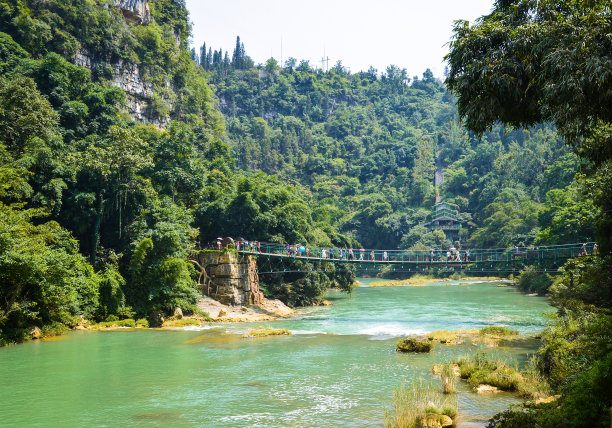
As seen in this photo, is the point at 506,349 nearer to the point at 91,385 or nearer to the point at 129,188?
the point at 91,385

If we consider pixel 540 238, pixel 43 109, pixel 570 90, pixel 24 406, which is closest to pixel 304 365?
pixel 24 406

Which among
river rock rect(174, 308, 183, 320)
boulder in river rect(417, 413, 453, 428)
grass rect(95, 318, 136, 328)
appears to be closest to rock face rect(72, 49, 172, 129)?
river rock rect(174, 308, 183, 320)

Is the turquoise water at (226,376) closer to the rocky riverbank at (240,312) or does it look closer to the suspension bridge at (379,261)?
the rocky riverbank at (240,312)

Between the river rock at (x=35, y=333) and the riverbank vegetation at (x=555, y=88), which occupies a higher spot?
the riverbank vegetation at (x=555, y=88)

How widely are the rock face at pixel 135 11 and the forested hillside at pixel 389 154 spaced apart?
85.5 ft

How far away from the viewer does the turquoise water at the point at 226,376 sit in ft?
31.2

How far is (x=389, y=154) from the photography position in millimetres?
89188

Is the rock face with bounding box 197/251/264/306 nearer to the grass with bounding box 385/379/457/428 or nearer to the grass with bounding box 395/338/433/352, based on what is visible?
the grass with bounding box 395/338/433/352

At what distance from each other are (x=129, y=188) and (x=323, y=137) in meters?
69.7

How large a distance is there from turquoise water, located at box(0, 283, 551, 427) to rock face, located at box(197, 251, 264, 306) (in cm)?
374

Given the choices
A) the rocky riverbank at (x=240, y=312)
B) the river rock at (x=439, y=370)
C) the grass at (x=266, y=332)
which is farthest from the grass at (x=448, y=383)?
the rocky riverbank at (x=240, y=312)

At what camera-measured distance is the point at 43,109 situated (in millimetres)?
26328

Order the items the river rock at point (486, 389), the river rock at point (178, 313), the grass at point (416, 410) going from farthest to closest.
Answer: the river rock at point (178, 313), the river rock at point (486, 389), the grass at point (416, 410)

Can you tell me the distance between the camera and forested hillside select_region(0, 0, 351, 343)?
1870 cm
